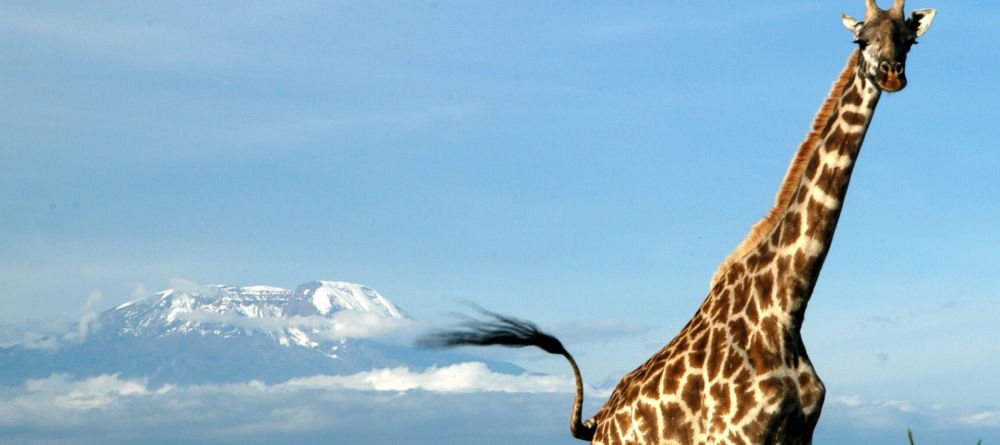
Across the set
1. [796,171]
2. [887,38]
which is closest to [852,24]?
[887,38]

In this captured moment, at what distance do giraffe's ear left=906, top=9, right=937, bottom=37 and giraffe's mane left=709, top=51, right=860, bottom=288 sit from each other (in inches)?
24.8

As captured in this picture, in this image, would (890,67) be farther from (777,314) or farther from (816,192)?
(777,314)

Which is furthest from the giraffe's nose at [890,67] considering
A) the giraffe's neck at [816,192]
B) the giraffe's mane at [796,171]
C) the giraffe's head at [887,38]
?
the giraffe's mane at [796,171]

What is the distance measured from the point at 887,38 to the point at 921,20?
821 mm

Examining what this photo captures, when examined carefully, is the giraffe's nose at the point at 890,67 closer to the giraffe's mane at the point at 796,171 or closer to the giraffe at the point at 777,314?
the giraffe at the point at 777,314

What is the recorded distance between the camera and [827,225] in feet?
47.6

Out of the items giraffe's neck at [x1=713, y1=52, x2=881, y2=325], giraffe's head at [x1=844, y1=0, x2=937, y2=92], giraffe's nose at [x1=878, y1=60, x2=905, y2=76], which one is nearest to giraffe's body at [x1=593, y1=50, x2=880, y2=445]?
giraffe's neck at [x1=713, y1=52, x2=881, y2=325]

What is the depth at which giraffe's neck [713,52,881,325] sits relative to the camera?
14.4 meters

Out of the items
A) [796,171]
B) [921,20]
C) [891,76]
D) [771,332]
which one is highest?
[921,20]

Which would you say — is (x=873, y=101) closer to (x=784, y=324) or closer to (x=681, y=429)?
(x=784, y=324)

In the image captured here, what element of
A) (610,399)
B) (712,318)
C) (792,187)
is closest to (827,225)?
(792,187)

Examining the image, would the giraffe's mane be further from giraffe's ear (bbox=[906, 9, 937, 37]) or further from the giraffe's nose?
the giraffe's nose

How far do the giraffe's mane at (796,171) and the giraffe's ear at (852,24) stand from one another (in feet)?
1.18

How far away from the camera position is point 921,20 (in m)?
14.2
